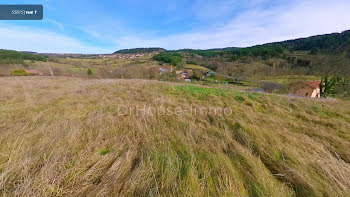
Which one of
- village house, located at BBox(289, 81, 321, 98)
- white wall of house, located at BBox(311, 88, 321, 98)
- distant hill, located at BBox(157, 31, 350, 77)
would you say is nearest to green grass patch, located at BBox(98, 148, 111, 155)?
village house, located at BBox(289, 81, 321, 98)

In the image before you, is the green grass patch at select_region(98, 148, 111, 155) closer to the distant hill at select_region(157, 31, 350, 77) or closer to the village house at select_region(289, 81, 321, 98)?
the village house at select_region(289, 81, 321, 98)

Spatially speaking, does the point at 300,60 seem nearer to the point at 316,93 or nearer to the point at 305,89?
the point at 316,93

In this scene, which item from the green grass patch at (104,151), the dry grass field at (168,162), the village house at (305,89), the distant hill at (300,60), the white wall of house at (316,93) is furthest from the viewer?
the distant hill at (300,60)

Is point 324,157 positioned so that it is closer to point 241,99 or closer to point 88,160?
point 88,160

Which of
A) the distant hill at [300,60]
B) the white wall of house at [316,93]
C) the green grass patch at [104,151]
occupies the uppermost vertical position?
the distant hill at [300,60]

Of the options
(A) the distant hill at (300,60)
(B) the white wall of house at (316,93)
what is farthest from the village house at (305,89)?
(A) the distant hill at (300,60)

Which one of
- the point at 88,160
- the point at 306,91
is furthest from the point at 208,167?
the point at 306,91

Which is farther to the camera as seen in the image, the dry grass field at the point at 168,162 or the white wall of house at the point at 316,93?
the white wall of house at the point at 316,93

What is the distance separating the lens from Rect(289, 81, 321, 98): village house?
17859 millimetres

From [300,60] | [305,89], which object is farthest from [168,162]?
[300,60]

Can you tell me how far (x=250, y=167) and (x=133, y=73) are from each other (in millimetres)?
29538

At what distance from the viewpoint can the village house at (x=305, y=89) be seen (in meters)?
17.9

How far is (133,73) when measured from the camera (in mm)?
27953

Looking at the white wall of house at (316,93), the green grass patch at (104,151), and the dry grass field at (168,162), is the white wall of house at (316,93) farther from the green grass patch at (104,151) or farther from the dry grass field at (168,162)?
the green grass patch at (104,151)
